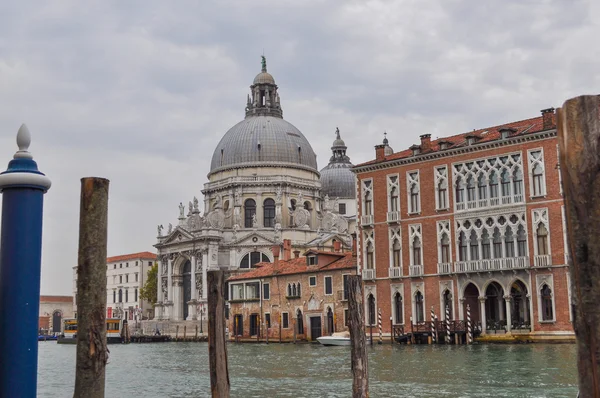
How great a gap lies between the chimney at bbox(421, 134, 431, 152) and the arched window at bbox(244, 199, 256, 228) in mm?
33940

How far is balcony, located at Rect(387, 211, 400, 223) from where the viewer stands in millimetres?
35281

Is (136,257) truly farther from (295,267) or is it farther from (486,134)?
(486,134)

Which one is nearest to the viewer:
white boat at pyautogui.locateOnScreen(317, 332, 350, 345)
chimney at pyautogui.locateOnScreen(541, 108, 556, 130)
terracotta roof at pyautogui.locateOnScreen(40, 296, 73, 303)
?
chimney at pyautogui.locateOnScreen(541, 108, 556, 130)

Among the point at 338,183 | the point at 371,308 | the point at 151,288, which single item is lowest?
the point at 371,308

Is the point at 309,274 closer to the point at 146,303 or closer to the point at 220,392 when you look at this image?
the point at 220,392

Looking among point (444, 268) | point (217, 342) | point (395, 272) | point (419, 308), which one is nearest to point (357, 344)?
point (217, 342)

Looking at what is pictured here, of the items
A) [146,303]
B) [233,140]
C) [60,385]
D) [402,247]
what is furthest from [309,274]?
[146,303]

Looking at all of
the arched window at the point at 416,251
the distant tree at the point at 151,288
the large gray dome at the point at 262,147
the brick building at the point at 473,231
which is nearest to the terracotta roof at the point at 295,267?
the brick building at the point at 473,231

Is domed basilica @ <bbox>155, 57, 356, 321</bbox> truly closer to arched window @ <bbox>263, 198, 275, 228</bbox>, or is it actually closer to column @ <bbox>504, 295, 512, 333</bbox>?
arched window @ <bbox>263, 198, 275, 228</bbox>

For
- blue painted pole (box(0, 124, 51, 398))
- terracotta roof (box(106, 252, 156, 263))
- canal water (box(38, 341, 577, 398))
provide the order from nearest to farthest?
blue painted pole (box(0, 124, 51, 398)) < canal water (box(38, 341, 577, 398)) < terracotta roof (box(106, 252, 156, 263))

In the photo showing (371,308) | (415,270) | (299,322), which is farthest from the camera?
(299,322)

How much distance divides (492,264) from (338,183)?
47.0 meters

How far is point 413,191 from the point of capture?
Result: 115 feet

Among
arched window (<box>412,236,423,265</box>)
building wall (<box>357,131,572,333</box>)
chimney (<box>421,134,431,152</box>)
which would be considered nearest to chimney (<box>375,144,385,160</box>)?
building wall (<box>357,131,572,333</box>)
